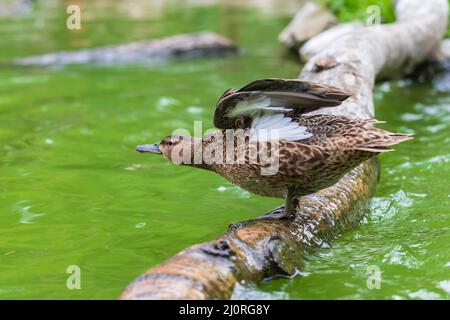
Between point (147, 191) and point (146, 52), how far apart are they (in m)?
7.22

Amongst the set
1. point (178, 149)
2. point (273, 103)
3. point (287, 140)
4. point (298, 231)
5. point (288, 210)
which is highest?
point (273, 103)

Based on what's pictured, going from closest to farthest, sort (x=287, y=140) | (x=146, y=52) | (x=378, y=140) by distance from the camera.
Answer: (x=378, y=140)
(x=287, y=140)
(x=146, y=52)

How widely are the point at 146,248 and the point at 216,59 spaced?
28.3 feet

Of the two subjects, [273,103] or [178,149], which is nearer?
[273,103]

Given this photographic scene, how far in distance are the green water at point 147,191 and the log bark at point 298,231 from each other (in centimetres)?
12

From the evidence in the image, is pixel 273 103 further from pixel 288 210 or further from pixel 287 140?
pixel 288 210

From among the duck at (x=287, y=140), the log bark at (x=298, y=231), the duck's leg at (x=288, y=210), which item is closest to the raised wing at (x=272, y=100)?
the duck at (x=287, y=140)

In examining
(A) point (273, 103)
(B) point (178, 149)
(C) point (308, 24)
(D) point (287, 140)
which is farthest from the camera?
(C) point (308, 24)

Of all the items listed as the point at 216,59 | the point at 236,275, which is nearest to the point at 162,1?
the point at 216,59

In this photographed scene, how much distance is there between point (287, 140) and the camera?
4223 mm

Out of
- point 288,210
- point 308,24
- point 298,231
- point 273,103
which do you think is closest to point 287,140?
point 273,103

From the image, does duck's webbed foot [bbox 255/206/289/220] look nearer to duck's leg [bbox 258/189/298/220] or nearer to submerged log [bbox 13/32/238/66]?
duck's leg [bbox 258/189/298/220]

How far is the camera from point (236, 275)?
147 inches
